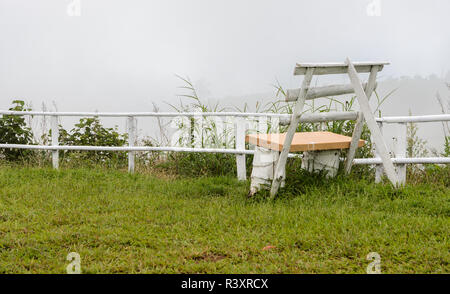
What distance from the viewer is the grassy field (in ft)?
14.0

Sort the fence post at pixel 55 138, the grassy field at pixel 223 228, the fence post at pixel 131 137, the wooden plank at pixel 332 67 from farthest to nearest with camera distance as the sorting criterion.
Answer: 1. the fence post at pixel 55 138
2. the fence post at pixel 131 137
3. the wooden plank at pixel 332 67
4. the grassy field at pixel 223 228

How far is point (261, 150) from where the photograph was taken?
608cm

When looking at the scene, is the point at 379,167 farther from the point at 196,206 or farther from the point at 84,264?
the point at 84,264

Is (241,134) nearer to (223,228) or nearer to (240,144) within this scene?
(240,144)

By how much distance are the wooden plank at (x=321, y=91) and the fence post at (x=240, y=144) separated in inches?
81.9

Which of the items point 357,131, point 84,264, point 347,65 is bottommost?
point 84,264

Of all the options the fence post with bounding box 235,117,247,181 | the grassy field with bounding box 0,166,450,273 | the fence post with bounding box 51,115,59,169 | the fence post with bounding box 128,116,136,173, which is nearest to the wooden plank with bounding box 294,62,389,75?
the grassy field with bounding box 0,166,450,273

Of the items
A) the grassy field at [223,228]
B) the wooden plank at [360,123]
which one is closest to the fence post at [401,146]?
the grassy field at [223,228]

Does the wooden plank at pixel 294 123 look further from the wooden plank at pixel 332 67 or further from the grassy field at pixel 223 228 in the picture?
the grassy field at pixel 223 228

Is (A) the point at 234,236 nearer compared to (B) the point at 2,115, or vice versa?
(A) the point at 234,236

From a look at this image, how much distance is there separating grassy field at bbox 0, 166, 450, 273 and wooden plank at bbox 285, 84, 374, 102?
1.10m

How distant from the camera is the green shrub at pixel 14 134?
31.0 ft

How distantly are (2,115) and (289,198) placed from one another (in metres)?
6.25
